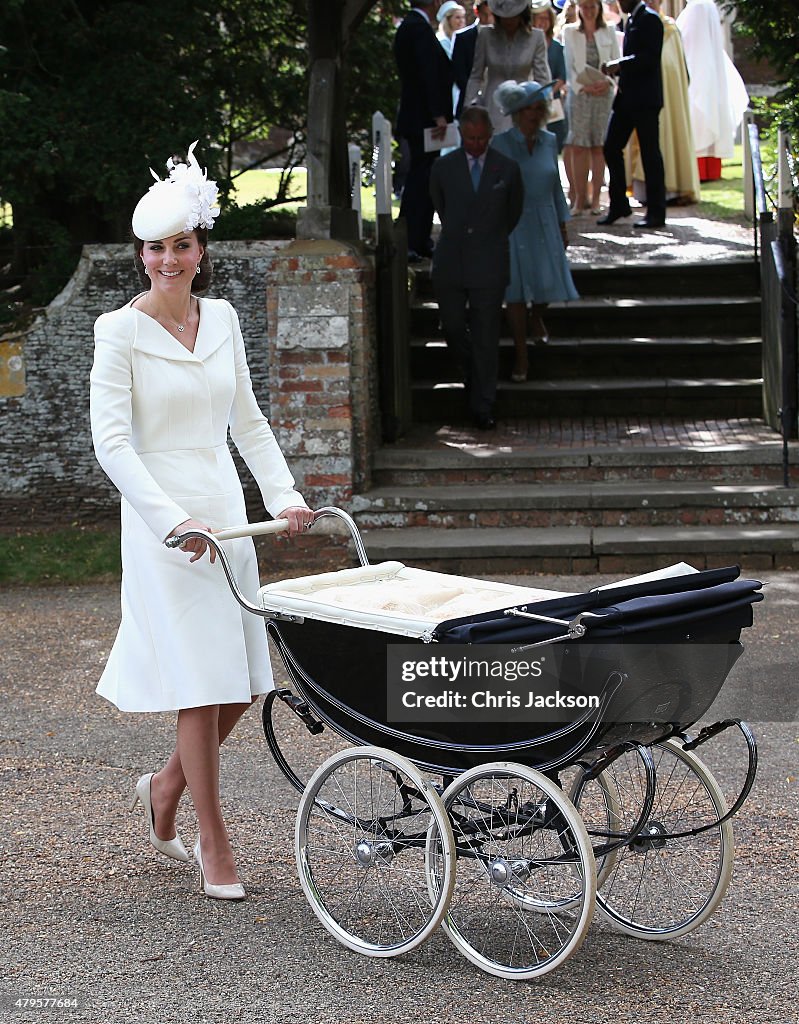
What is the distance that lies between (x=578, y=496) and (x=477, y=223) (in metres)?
1.93

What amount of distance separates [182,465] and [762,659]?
343 cm

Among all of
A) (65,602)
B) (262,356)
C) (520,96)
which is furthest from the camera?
(520,96)

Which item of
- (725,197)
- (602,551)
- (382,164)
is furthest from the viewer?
(725,197)

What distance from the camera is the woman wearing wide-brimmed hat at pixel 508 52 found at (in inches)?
450

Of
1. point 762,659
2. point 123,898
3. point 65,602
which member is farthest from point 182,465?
point 65,602

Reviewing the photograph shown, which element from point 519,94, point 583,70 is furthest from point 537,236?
point 583,70

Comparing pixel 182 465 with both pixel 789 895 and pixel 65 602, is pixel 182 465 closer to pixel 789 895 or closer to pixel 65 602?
pixel 789 895

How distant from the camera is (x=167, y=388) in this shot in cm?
431

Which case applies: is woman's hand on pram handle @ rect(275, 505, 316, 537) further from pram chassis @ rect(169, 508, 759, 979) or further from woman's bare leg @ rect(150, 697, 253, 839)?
woman's bare leg @ rect(150, 697, 253, 839)

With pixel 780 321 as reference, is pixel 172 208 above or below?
above

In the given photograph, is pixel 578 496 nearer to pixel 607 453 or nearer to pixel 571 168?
pixel 607 453

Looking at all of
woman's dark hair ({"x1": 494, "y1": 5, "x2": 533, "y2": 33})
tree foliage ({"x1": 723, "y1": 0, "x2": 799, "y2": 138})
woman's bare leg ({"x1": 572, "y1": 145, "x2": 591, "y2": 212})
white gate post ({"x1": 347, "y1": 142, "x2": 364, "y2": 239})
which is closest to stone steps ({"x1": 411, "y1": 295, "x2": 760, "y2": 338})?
white gate post ({"x1": 347, "y1": 142, "x2": 364, "y2": 239})

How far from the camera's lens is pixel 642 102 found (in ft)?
42.4

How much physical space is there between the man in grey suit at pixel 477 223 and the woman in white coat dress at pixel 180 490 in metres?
5.34
